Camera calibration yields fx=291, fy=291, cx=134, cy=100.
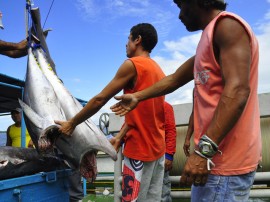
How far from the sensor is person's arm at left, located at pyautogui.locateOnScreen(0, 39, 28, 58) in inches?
119

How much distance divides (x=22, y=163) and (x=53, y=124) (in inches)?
23.8

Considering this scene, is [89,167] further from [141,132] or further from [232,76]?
[232,76]

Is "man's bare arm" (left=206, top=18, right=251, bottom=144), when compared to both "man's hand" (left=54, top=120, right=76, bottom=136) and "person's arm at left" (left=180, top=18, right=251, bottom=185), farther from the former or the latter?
"man's hand" (left=54, top=120, right=76, bottom=136)

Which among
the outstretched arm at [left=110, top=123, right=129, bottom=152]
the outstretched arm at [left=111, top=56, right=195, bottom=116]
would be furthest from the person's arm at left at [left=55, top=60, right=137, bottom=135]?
the outstretched arm at [left=110, top=123, right=129, bottom=152]

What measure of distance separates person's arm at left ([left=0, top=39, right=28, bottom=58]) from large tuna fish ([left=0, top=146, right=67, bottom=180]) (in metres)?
1.05

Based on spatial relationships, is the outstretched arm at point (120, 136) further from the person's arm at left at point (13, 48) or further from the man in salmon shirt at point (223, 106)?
the person's arm at left at point (13, 48)

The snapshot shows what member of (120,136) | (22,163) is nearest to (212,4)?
(120,136)

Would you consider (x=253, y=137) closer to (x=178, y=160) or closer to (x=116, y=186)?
(x=116, y=186)

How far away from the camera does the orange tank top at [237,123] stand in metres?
1.20

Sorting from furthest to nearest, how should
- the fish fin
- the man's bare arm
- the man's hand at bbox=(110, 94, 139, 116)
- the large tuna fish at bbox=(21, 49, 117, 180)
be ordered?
the fish fin < the large tuna fish at bbox=(21, 49, 117, 180) < the man's hand at bbox=(110, 94, 139, 116) < the man's bare arm

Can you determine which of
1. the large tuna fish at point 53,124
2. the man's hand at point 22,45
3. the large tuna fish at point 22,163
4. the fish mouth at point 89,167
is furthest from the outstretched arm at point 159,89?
the man's hand at point 22,45

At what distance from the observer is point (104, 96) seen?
194cm

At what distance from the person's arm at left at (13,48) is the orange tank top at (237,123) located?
230 centimetres

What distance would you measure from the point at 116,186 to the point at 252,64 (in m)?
1.85
